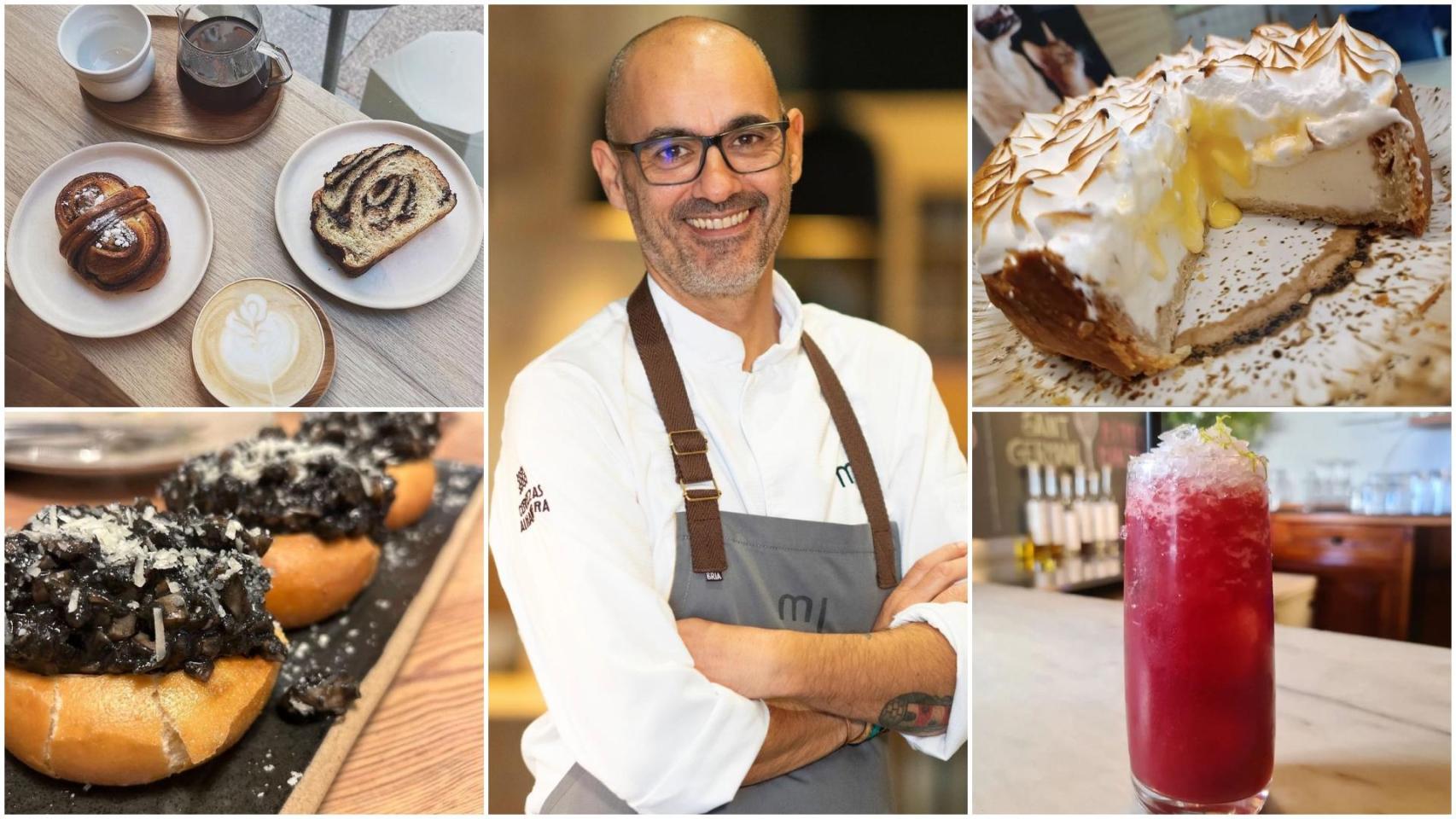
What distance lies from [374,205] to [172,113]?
1.43 feet

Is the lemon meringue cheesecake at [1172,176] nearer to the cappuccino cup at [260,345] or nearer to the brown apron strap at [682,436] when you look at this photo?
the brown apron strap at [682,436]

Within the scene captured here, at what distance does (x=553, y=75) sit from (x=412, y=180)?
34 centimetres

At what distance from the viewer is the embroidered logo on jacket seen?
1.81m

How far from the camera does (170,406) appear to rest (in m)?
2.02

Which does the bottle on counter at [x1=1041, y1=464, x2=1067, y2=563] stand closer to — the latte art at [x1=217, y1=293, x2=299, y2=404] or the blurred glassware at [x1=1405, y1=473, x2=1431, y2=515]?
the blurred glassware at [x1=1405, y1=473, x2=1431, y2=515]

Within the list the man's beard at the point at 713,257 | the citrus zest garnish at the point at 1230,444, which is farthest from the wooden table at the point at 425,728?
the citrus zest garnish at the point at 1230,444

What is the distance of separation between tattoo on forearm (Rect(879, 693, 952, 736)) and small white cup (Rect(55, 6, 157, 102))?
1854 mm

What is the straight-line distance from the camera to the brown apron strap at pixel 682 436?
1.81m

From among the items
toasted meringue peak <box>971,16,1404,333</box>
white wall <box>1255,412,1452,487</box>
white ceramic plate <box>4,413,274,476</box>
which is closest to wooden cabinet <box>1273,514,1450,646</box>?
white wall <box>1255,412,1452,487</box>

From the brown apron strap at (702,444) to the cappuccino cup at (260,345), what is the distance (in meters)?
0.63

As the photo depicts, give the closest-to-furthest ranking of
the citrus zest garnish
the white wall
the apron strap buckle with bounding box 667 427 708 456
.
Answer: the citrus zest garnish
the apron strap buckle with bounding box 667 427 708 456
the white wall

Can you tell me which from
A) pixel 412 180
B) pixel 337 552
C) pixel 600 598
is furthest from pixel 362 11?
pixel 600 598

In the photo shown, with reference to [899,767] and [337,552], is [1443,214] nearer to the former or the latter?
[899,767]

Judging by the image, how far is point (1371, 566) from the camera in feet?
7.33
